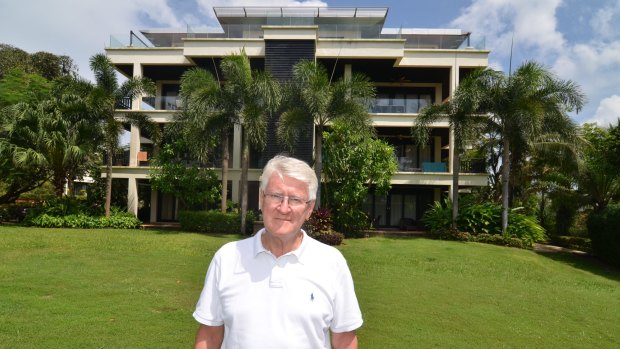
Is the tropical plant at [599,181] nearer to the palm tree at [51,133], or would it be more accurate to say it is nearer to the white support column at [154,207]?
the white support column at [154,207]

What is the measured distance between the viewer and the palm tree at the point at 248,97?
16.8 m

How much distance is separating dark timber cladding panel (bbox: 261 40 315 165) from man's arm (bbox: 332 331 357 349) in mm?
19813

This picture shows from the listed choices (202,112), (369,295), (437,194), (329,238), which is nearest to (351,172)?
(329,238)

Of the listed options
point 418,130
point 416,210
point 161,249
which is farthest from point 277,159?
point 416,210

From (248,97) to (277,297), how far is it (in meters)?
15.9

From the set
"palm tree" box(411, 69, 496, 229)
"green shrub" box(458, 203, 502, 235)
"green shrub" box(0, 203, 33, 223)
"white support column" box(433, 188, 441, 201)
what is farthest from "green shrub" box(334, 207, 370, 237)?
"green shrub" box(0, 203, 33, 223)

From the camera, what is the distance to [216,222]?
18969mm

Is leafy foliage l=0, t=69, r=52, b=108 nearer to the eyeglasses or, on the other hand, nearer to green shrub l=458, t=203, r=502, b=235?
green shrub l=458, t=203, r=502, b=235

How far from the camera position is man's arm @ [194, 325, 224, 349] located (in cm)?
232

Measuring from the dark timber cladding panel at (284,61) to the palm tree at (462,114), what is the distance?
5.90 meters

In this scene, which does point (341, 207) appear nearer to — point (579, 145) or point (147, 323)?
point (579, 145)

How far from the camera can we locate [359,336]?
20.4 ft

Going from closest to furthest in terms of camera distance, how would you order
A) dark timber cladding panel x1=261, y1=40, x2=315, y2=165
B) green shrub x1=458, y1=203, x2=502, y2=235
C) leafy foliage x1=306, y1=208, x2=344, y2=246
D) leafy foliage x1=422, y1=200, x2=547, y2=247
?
leafy foliage x1=306, y1=208, x2=344, y2=246
leafy foliage x1=422, y1=200, x2=547, y2=247
green shrub x1=458, y1=203, x2=502, y2=235
dark timber cladding panel x1=261, y1=40, x2=315, y2=165

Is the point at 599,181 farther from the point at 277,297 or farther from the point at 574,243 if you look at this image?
the point at 277,297
